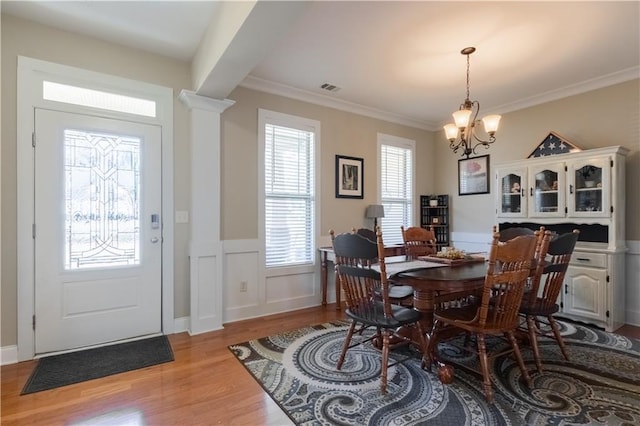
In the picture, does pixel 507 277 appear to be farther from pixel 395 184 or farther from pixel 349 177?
pixel 395 184

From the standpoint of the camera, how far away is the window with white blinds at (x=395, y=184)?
4734 mm

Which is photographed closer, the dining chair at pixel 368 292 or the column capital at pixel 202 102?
the dining chair at pixel 368 292

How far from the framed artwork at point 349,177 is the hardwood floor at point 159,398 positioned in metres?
2.45

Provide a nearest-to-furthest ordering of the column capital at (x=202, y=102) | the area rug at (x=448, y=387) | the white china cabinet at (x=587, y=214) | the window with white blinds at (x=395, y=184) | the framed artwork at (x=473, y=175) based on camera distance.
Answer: the area rug at (x=448, y=387), the column capital at (x=202, y=102), the white china cabinet at (x=587, y=214), the framed artwork at (x=473, y=175), the window with white blinds at (x=395, y=184)

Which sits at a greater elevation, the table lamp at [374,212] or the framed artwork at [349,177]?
the framed artwork at [349,177]

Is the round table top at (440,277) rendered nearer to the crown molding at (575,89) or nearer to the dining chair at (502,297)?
the dining chair at (502,297)

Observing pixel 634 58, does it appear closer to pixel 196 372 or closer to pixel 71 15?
pixel 196 372

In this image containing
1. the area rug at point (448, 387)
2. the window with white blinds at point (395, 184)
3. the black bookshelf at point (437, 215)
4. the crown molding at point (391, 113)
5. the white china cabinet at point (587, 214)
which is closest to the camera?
the area rug at point (448, 387)

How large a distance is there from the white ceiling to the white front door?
0.85 meters

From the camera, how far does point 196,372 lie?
2.33 m

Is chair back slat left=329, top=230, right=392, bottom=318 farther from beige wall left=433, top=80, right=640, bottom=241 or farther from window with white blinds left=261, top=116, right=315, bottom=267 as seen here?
beige wall left=433, top=80, right=640, bottom=241

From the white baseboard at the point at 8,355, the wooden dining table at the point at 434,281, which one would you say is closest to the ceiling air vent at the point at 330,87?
the wooden dining table at the point at 434,281

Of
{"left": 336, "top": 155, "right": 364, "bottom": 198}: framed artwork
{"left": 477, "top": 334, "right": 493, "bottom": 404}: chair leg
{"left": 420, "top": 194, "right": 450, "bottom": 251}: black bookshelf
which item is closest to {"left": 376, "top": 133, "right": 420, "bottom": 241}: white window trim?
{"left": 420, "top": 194, "right": 450, "bottom": 251}: black bookshelf

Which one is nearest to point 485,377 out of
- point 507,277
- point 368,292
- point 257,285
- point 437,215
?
point 507,277
